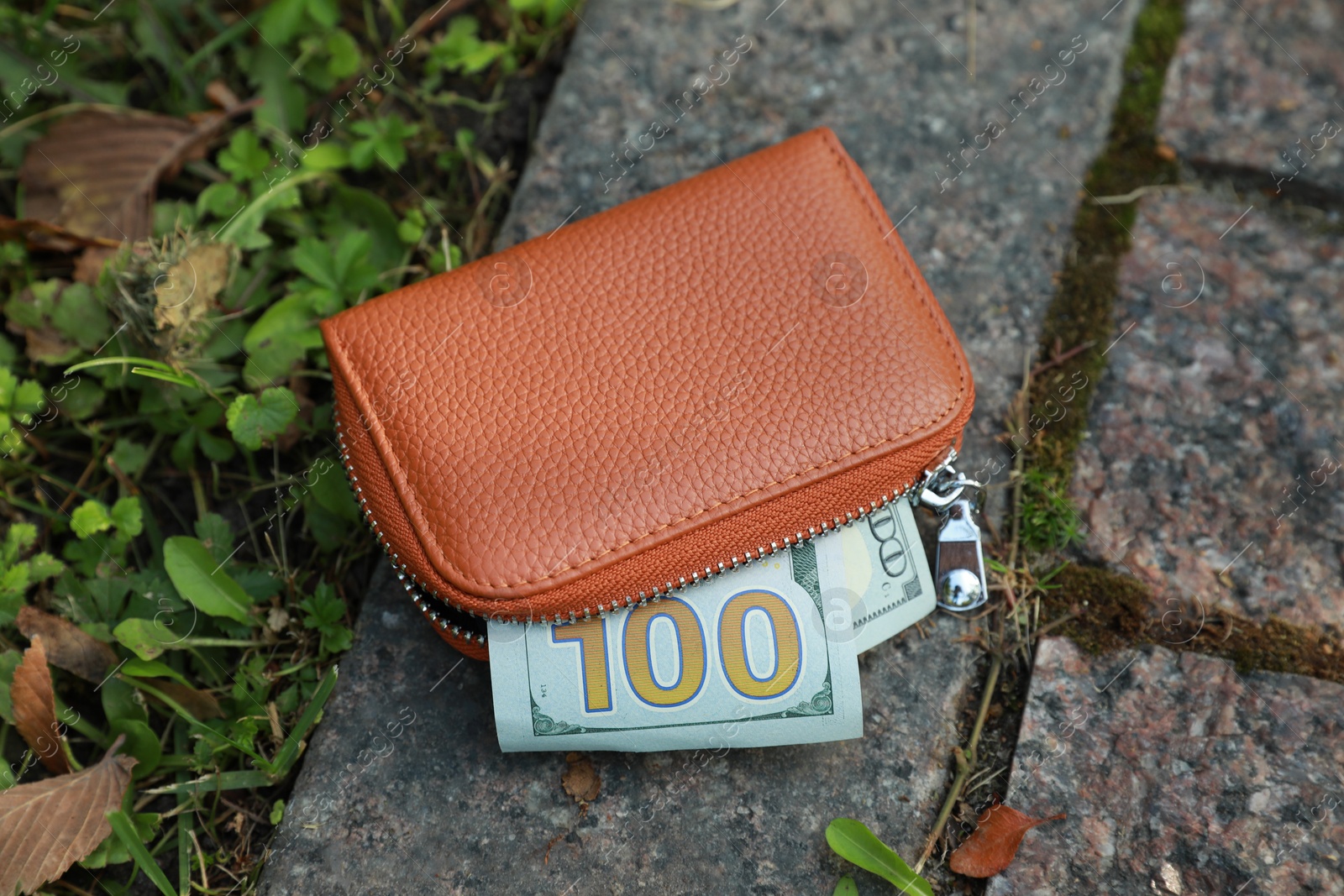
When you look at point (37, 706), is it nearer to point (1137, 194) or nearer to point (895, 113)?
point (895, 113)

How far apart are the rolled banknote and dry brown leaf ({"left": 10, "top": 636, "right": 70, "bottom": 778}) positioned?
81cm

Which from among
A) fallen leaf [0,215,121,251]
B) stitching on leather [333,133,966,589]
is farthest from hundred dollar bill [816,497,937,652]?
fallen leaf [0,215,121,251]

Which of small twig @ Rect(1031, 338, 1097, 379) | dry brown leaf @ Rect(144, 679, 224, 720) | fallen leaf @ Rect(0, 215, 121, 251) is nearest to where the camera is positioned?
dry brown leaf @ Rect(144, 679, 224, 720)

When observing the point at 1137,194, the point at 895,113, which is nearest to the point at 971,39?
the point at 895,113

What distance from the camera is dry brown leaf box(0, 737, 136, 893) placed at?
1549 millimetres

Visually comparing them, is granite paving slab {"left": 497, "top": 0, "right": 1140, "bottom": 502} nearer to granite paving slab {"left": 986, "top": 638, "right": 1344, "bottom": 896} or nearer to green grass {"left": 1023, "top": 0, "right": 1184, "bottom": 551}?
green grass {"left": 1023, "top": 0, "right": 1184, "bottom": 551}

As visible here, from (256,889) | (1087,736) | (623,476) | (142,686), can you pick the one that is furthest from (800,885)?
(142,686)

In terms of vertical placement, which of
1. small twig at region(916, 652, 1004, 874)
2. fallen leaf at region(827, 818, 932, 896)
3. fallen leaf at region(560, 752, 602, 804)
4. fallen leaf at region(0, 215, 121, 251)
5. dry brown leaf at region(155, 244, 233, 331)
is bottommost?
small twig at region(916, 652, 1004, 874)

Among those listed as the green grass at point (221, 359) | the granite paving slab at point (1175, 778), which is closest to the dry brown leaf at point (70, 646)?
the green grass at point (221, 359)

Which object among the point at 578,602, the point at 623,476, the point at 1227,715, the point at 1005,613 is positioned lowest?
the point at 1227,715

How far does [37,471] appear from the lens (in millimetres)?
1951

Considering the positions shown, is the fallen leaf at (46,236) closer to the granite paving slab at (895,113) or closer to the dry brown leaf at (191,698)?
the granite paving slab at (895,113)

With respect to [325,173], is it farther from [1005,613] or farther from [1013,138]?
[1005,613]

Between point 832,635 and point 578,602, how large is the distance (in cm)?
45
